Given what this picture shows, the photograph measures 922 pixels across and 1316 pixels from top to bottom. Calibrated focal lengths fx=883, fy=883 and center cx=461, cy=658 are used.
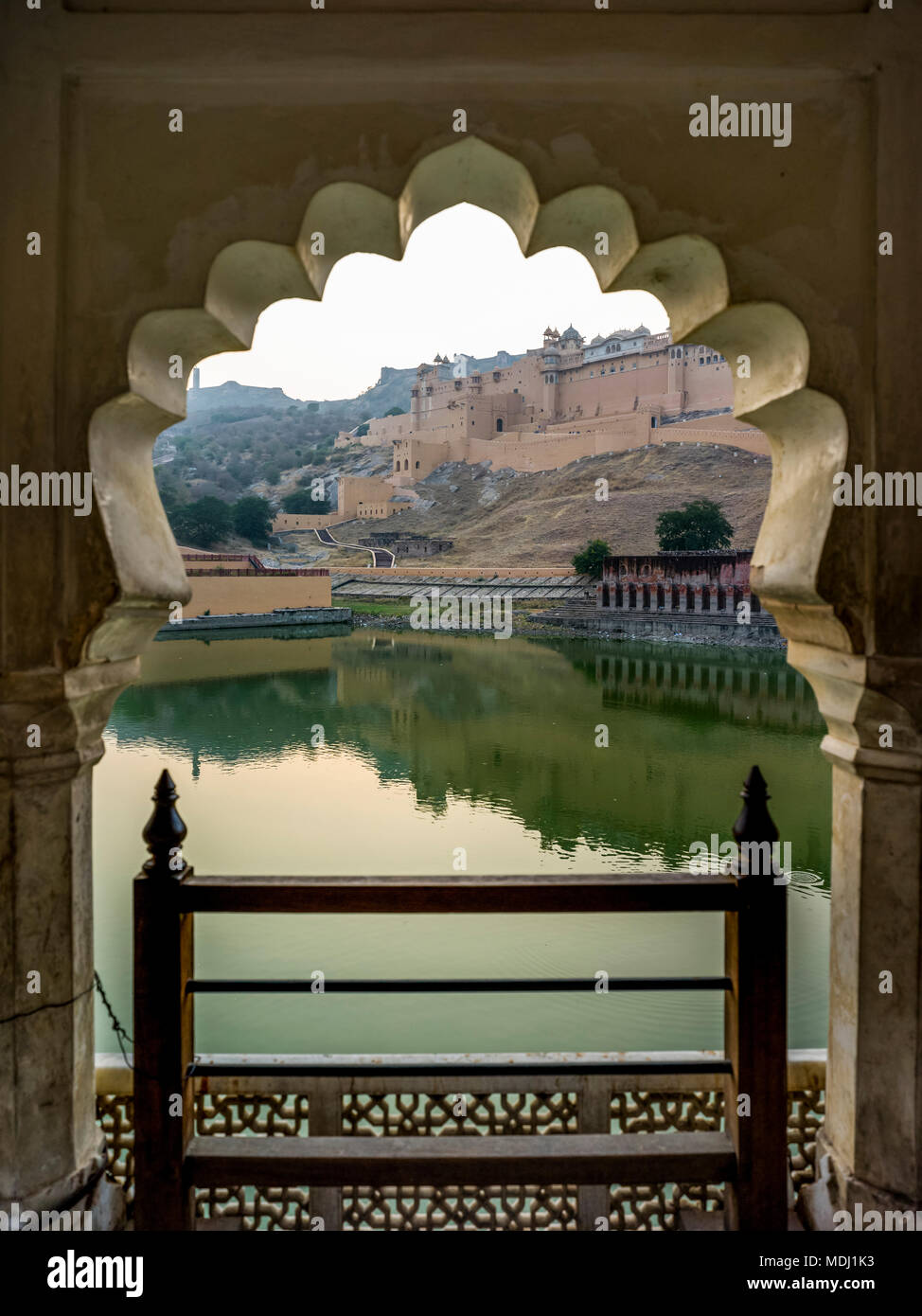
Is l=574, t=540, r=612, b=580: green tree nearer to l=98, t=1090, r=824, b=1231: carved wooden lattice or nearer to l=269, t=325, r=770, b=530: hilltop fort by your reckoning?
l=269, t=325, r=770, b=530: hilltop fort

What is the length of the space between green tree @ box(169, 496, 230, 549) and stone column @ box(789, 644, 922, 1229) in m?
39.6

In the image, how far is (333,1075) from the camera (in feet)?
4.93

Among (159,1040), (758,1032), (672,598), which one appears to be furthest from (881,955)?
(672,598)

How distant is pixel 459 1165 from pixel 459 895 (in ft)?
1.39

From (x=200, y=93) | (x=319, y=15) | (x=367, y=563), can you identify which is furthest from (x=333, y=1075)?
(x=367, y=563)

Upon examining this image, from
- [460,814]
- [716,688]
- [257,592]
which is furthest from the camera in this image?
[257,592]

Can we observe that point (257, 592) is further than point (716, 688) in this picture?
Yes

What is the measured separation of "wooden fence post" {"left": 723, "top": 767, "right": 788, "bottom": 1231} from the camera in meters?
1.38

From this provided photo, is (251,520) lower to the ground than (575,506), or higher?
lower

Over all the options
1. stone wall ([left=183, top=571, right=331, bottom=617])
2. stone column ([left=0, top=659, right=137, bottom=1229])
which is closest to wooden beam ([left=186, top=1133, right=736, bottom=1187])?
stone column ([left=0, top=659, right=137, bottom=1229])

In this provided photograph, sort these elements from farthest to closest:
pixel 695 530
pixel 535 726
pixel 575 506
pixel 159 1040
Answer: pixel 575 506 < pixel 695 530 < pixel 535 726 < pixel 159 1040

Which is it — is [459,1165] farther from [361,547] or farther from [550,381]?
[550,381]

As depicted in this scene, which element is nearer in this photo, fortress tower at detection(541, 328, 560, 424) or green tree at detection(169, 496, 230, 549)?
green tree at detection(169, 496, 230, 549)

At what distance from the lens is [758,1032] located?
1397 millimetres
